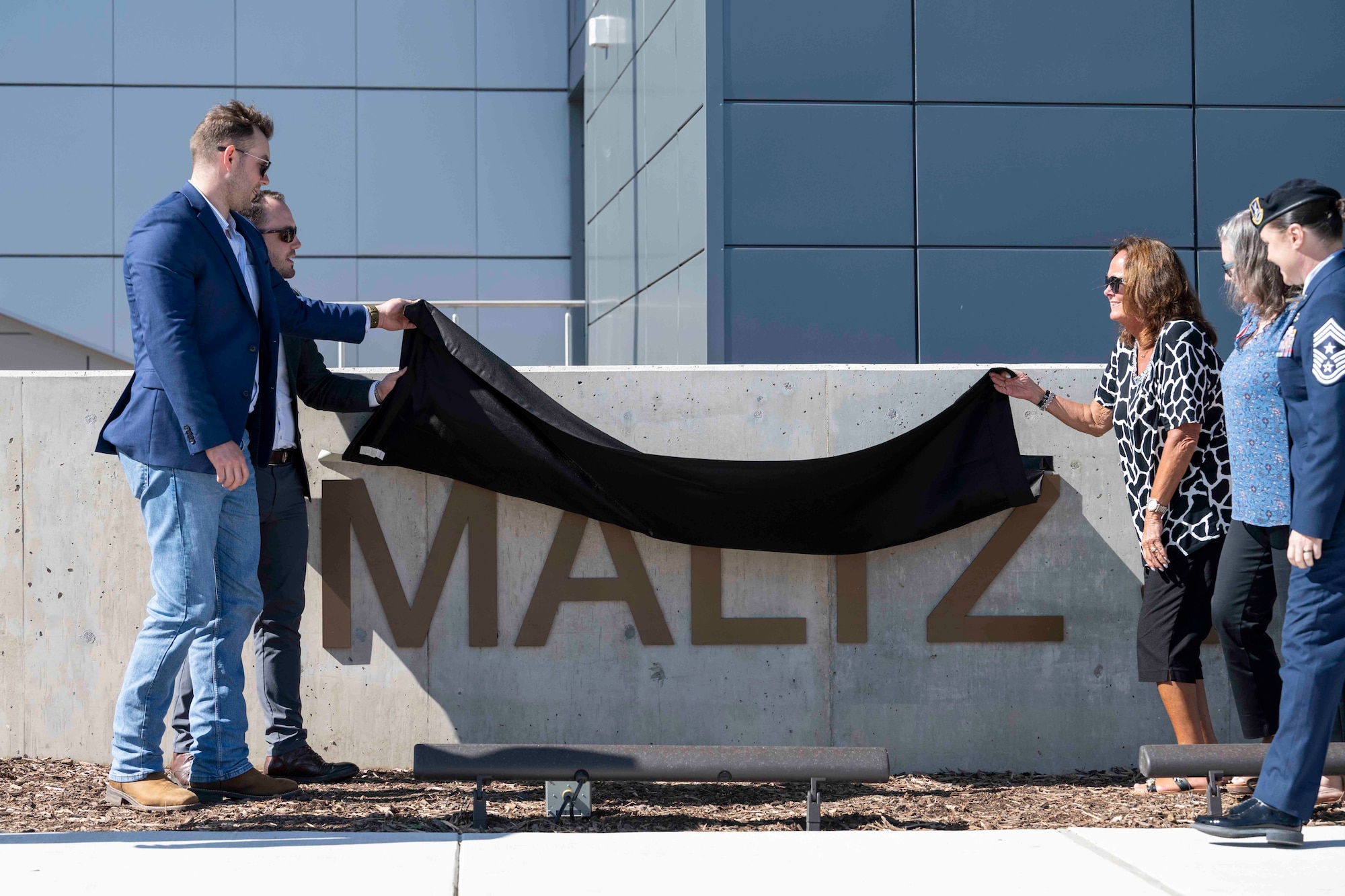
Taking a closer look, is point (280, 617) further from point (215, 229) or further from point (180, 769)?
point (215, 229)

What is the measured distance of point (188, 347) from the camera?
405cm

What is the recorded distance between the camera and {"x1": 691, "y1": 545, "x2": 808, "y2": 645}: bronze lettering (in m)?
5.32

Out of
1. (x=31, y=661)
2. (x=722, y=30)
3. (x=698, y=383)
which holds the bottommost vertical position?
(x=31, y=661)

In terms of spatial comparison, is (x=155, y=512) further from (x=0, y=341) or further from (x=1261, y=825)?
(x=0, y=341)

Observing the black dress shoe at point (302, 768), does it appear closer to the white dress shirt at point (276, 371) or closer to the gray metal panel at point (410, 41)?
the white dress shirt at point (276, 371)

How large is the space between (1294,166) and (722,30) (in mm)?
4827

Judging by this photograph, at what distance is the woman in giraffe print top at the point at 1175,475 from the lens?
179 inches

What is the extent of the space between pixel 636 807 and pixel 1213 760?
1984 mm

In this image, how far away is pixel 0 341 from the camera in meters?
16.5

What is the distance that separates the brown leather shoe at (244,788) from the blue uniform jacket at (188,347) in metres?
1.12

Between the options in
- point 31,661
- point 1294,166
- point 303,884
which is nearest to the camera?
point 303,884

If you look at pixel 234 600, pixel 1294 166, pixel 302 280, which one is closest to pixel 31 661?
pixel 234 600

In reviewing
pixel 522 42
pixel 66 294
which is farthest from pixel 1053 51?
pixel 66 294

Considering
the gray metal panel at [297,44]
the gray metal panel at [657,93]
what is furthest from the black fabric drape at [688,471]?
the gray metal panel at [297,44]
